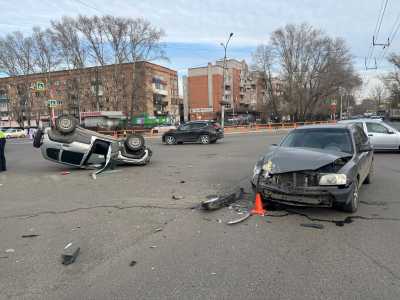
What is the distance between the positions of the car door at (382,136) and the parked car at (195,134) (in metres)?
11.3

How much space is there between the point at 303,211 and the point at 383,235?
1.40 metres

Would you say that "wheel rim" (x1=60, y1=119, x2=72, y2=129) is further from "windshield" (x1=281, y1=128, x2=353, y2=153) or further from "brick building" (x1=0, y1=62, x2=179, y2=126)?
"brick building" (x1=0, y1=62, x2=179, y2=126)

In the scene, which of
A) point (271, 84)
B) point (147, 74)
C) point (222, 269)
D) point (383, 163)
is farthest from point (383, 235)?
point (271, 84)

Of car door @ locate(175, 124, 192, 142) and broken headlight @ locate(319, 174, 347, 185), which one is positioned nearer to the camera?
broken headlight @ locate(319, 174, 347, 185)

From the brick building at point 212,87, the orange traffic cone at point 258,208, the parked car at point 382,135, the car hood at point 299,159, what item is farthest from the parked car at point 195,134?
the brick building at point 212,87

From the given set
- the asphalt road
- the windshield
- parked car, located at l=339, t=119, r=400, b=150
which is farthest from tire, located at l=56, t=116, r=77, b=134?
parked car, located at l=339, t=119, r=400, b=150

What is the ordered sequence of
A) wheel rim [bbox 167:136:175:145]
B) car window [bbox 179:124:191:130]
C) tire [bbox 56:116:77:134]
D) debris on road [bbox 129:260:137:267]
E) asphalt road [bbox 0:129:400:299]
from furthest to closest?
wheel rim [bbox 167:136:175:145] → car window [bbox 179:124:191:130] → tire [bbox 56:116:77:134] → debris on road [bbox 129:260:137:267] → asphalt road [bbox 0:129:400:299]

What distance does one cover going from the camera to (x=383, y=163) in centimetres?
1133

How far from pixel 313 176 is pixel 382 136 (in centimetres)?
1055

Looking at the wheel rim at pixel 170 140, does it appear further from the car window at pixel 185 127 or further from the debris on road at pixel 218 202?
the debris on road at pixel 218 202

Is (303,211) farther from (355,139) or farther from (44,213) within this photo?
(44,213)

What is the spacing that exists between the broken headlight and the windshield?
4.20 feet

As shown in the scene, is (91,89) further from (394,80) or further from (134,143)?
(394,80)

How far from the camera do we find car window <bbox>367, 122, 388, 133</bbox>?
13.9 m
